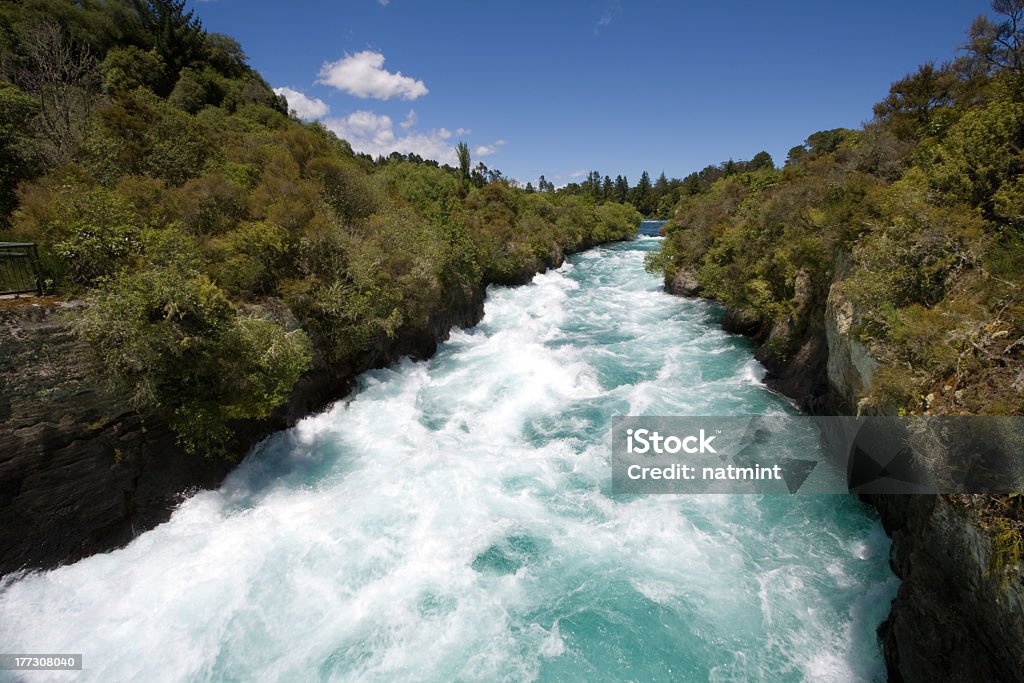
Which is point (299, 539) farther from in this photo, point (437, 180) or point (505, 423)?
point (437, 180)

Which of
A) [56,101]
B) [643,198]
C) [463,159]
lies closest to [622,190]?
[643,198]

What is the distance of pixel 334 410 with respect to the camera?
1541 cm

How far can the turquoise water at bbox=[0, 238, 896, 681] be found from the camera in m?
7.44

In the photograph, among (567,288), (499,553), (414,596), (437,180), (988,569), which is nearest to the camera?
(988,569)

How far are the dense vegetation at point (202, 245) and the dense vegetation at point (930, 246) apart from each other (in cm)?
Answer: 1413

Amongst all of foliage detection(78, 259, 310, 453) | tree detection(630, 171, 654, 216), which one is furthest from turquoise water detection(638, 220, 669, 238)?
foliage detection(78, 259, 310, 453)

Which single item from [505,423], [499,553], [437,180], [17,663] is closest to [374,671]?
[499,553]

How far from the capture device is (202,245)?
14156 mm

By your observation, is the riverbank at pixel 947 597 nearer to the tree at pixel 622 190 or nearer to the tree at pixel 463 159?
the tree at pixel 463 159

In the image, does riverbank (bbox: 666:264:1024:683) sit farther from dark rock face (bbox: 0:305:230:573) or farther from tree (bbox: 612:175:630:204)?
tree (bbox: 612:175:630:204)

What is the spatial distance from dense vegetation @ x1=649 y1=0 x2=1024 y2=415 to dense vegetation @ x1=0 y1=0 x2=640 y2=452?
14.1 metres

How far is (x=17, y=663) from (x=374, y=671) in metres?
6.06

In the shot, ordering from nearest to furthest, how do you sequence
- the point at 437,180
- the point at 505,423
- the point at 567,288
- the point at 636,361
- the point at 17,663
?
the point at 17,663 → the point at 505,423 → the point at 636,361 → the point at 567,288 → the point at 437,180

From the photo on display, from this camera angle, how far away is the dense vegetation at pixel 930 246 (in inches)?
278
